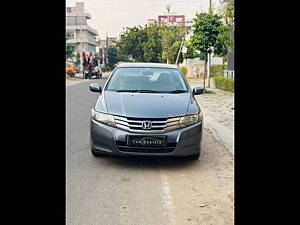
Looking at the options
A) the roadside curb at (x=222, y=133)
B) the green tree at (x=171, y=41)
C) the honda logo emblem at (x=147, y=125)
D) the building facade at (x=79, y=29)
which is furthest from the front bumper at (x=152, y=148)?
the building facade at (x=79, y=29)

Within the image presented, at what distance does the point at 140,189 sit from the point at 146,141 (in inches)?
32.3

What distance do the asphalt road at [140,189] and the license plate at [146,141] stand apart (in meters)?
0.42

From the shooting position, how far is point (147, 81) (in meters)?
6.84

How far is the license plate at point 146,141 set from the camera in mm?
5586

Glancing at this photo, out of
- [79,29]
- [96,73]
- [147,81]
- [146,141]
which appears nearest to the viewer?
[146,141]

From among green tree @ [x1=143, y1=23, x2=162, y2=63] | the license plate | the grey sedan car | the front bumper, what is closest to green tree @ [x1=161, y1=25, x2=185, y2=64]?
green tree @ [x1=143, y1=23, x2=162, y2=63]

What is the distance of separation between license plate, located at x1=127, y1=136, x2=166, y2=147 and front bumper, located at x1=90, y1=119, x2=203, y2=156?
0.06 meters

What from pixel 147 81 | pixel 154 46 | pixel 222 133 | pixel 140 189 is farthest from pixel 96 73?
pixel 140 189

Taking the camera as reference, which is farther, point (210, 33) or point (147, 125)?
point (210, 33)

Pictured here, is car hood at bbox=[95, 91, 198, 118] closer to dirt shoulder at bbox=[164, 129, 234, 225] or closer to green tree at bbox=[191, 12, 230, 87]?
dirt shoulder at bbox=[164, 129, 234, 225]

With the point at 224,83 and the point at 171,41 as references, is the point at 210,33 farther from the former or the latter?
the point at 171,41

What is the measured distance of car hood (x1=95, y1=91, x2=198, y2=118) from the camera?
574 cm
